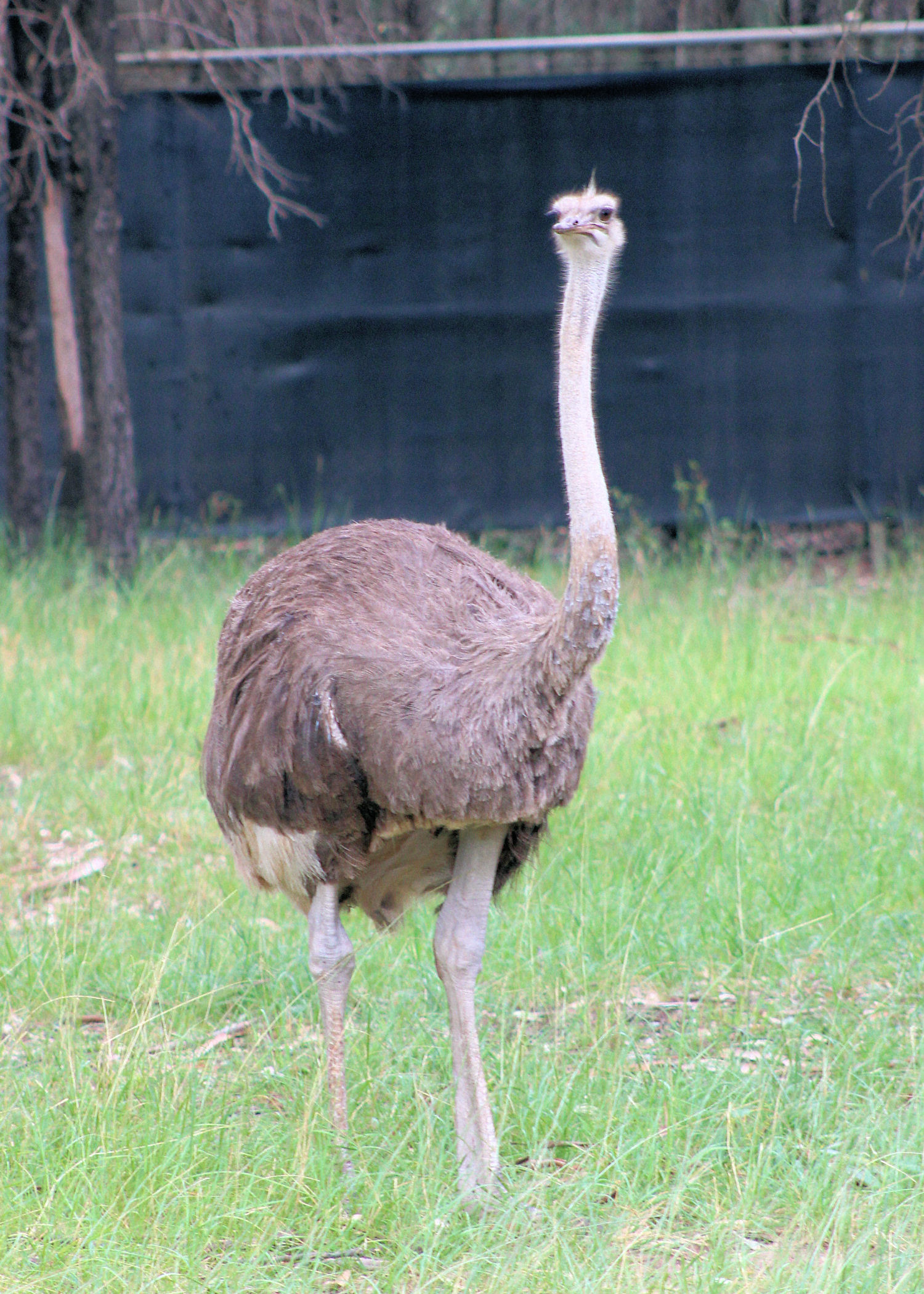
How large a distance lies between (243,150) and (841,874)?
5.02 meters

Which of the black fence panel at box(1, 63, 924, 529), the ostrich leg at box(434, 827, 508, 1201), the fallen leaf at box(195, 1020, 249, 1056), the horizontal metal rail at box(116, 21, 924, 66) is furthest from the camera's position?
the black fence panel at box(1, 63, 924, 529)

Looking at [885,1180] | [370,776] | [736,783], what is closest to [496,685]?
[370,776]

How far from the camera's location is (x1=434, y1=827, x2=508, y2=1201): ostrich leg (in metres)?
2.83

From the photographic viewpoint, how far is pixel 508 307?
7.42 meters

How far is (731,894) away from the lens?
12.6 ft

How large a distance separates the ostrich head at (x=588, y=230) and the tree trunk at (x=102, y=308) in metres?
4.58

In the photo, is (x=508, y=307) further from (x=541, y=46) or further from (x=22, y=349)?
(x=22, y=349)

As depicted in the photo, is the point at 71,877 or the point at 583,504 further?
the point at 71,877

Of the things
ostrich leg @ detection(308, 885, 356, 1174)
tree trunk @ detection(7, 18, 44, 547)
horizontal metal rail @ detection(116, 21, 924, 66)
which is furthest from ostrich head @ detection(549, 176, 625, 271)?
tree trunk @ detection(7, 18, 44, 547)

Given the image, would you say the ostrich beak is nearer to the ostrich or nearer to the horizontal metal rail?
the ostrich

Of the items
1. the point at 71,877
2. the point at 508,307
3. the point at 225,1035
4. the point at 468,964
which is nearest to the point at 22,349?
the point at 508,307

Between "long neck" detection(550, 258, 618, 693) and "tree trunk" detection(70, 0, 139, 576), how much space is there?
4.61 metres

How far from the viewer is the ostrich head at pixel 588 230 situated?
8.03 feet

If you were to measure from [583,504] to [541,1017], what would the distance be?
5.13 feet
